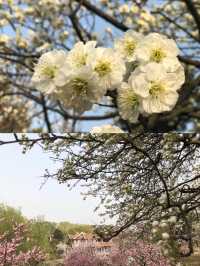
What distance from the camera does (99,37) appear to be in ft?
11.7

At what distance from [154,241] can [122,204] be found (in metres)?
0.10

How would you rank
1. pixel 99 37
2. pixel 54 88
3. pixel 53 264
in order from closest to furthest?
pixel 54 88 → pixel 53 264 → pixel 99 37

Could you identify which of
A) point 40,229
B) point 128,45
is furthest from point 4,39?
point 128,45

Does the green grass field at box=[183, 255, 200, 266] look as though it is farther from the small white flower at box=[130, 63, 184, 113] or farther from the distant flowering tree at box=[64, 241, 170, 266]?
the small white flower at box=[130, 63, 184, 113]

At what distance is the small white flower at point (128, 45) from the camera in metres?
0.89

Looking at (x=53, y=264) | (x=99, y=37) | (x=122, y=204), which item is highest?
(x=99, y=37)

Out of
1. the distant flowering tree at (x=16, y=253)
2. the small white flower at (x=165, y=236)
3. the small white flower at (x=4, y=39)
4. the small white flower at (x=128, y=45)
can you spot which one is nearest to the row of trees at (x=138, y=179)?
the small white flower at (x=165, y=236)

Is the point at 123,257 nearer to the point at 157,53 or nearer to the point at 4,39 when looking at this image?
the point at 157,53

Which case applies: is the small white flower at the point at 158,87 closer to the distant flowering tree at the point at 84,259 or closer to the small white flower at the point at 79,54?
the small white flower at the point at 79,54

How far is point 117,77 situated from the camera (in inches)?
33.8

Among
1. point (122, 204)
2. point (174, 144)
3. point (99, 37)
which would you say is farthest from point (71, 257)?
point (99, 37)

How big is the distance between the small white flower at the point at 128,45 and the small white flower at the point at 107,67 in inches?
0.9

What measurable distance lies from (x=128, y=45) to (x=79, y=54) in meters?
0.08

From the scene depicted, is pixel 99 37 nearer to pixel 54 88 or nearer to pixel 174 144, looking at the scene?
pixel 174 144
